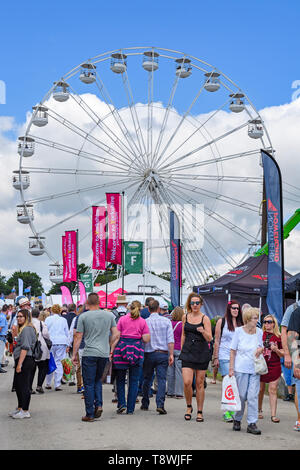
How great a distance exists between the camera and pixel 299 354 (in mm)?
7738

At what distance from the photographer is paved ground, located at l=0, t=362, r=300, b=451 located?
22.9 ft

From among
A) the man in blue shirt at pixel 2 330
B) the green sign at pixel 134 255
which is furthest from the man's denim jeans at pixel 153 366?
the green sign at pixel 134 255

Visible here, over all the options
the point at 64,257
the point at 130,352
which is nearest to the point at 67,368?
the point at 130,352

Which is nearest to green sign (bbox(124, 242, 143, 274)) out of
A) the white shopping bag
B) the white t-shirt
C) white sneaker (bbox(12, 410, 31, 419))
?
white sneaker (bbox(12, 410, 31, 419))

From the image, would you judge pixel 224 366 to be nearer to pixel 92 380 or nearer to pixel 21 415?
pixel 92 380

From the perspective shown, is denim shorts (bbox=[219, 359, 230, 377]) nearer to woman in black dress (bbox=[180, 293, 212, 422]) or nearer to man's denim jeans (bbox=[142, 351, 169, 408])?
man's denim jeans (bbox=[142, 351, 169, 408])

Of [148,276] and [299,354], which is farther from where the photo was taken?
[148,276]

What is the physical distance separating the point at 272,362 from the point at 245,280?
12.2m

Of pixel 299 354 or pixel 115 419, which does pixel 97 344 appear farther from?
pixel 299 354

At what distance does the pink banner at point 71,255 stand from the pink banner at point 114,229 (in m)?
3.96

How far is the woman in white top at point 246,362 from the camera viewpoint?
8.08m

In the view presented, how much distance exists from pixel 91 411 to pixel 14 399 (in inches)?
126

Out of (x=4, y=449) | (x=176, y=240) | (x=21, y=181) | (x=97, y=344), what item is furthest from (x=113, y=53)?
(x=4, y=449)

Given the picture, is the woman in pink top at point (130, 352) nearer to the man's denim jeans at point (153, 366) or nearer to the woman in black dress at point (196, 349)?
the man's denim jeans at point (153, 366)
